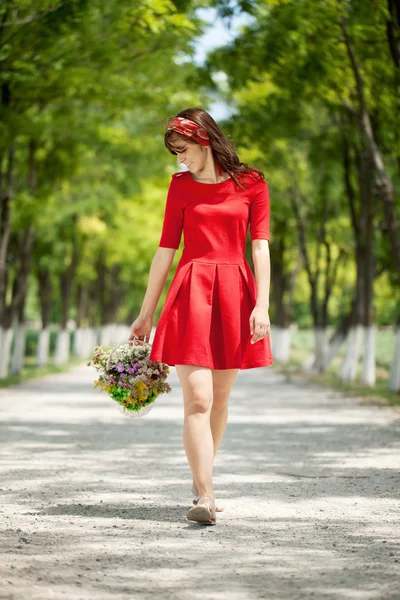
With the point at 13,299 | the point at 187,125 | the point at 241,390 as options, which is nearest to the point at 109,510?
the point at 187,125

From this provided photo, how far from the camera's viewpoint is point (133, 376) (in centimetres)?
596

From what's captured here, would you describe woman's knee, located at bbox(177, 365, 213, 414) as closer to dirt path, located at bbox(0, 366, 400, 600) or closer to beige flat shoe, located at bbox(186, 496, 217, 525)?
beige flat shoe, located at bbox(186, 496, 217, 525)

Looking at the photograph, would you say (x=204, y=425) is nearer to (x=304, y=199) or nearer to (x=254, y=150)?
(x=254, y=150)

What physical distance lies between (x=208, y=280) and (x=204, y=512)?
1.22 m

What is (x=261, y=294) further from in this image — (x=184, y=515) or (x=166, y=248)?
(x=184, y=515)

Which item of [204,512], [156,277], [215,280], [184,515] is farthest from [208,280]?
[184,515]

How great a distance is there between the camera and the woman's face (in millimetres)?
5617

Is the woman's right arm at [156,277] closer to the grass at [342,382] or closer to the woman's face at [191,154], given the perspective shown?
the woman's face at [191,154]

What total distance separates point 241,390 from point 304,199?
389 inches

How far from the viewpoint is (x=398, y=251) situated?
55.5 feet

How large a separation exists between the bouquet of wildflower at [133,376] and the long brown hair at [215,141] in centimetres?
111

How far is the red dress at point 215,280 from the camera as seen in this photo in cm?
558

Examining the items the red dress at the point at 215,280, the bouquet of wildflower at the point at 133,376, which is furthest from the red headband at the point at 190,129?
the bouquet of wildflower at the point at 133,376

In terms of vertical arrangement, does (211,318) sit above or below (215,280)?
below
